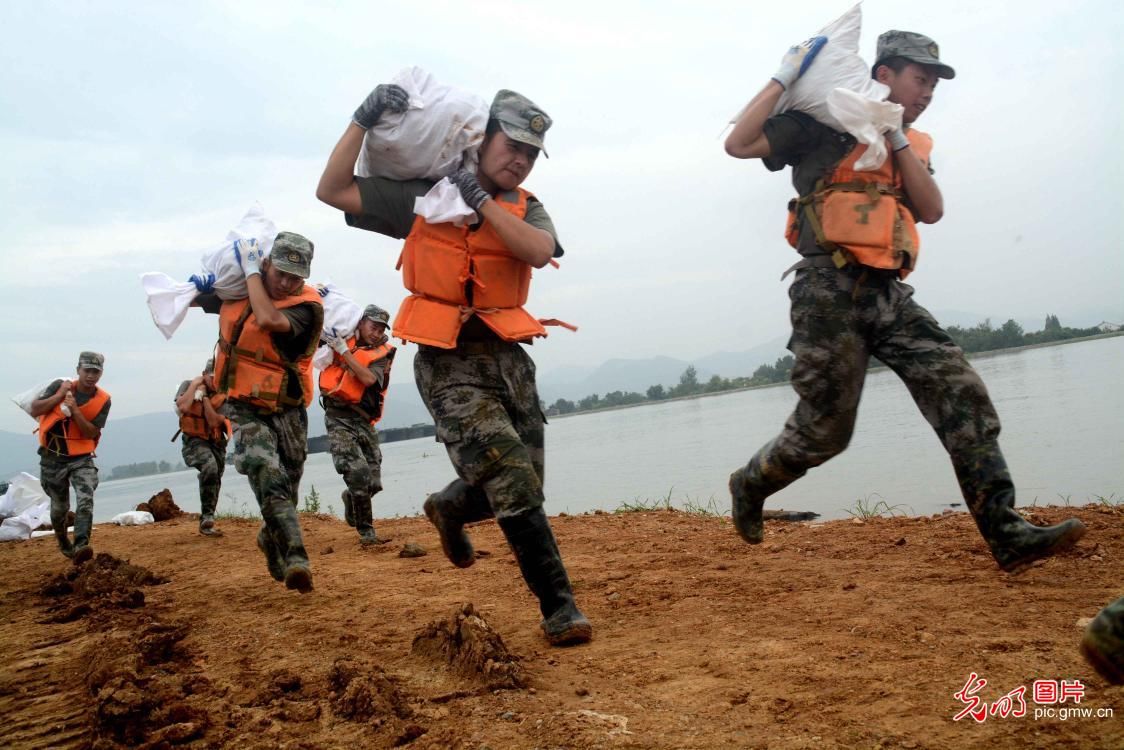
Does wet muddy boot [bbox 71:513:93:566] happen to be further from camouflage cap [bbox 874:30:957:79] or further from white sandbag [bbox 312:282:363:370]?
camouflage cap [bbox 874:30:957:79]

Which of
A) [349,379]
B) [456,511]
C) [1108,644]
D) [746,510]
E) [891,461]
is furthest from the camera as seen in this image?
[891,461]

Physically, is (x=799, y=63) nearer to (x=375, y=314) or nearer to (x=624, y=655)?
(x=624, y=655)

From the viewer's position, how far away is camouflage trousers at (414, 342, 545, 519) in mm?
3520

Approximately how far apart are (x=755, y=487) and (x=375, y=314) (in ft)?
18.2

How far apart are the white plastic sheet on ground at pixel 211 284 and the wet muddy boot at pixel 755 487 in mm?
3302

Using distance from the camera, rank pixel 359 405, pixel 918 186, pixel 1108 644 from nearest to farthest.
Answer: pixel 1108 644
pixel 918 186
pixel 359 405

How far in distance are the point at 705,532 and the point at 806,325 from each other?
293 centimetres

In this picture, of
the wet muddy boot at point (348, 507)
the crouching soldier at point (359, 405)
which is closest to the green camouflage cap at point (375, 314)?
the crouching soldier at point (359, 405)

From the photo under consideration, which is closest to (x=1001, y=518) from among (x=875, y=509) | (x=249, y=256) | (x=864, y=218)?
(x=864, y=218)

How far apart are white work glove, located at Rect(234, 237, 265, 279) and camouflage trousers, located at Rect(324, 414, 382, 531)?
295cm

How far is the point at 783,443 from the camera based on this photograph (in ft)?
12.8

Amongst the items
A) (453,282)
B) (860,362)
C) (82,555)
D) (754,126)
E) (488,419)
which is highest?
(754,126)

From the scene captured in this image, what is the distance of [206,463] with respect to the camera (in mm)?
10336

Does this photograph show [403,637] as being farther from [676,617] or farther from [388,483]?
[388,483]
